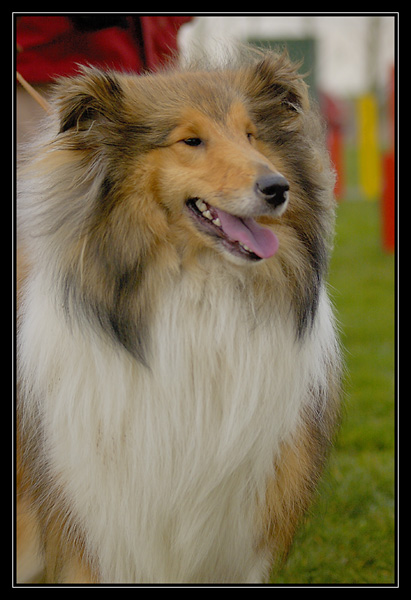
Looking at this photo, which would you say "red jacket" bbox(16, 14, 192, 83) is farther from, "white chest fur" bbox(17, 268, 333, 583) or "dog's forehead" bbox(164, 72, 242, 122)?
"white chest fur" bbox(17, 268, 333, 583)

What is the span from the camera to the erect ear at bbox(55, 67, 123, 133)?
2355 millimetres

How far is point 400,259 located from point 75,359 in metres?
1.96

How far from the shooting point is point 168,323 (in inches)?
93.5

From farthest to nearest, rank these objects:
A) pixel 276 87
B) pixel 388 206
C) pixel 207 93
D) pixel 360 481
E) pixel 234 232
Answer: pixel 388 206
pixel 360 481
pixel 276 87
pixel 207 93
pixel 234 232

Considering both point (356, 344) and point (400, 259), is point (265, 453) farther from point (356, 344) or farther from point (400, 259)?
point (356, 344)

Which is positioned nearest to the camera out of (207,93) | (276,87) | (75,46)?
(207,93)

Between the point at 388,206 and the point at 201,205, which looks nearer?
the point at 201,205

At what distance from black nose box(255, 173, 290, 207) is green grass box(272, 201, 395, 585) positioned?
86cm

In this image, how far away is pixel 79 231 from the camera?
2.39 meters

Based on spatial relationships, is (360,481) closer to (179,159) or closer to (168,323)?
(168,323)

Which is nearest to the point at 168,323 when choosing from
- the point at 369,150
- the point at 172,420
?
the point at 172,420

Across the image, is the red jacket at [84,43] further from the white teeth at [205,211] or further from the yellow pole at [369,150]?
the yellow pole at [369,150]

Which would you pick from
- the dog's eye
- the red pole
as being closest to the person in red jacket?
the dog's eye

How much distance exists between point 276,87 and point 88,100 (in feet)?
2.35
